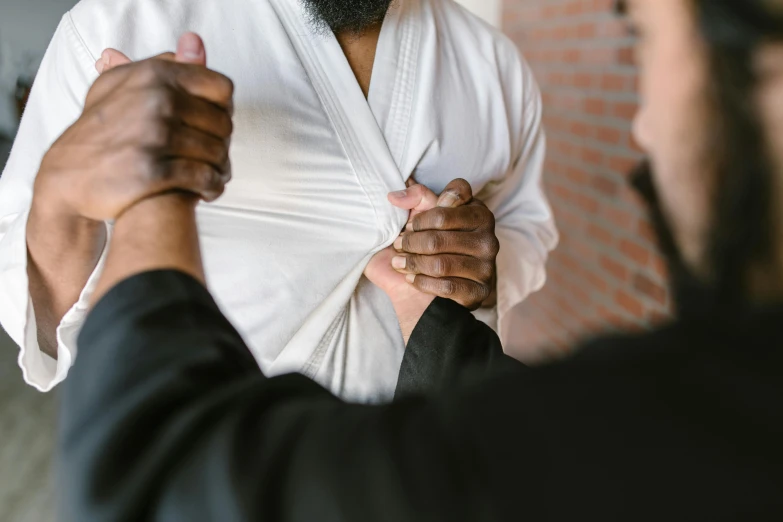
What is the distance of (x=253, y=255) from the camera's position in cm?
92

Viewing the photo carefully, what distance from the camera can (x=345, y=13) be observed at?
941mm

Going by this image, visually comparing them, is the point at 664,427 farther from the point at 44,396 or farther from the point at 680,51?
the point at 44,396

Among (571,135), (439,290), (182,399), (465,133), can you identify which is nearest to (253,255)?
(439,290)

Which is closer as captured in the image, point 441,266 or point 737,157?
point 737,157

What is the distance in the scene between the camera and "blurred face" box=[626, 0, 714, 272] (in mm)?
375

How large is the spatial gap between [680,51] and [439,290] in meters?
0.55

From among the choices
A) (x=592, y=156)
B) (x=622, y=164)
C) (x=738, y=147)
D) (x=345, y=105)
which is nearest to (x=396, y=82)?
(x=345, y=105)

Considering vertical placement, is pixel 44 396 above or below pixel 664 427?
below

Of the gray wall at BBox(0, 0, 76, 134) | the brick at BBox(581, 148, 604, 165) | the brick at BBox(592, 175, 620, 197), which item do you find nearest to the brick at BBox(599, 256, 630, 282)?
the brick at BBox(592, 175, 620, 197)

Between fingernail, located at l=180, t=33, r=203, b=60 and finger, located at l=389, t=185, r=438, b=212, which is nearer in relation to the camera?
fingernail, located at l=180, t=33, r=203, b=60

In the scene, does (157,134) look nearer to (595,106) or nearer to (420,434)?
(420,434)

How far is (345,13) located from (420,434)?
0.77m

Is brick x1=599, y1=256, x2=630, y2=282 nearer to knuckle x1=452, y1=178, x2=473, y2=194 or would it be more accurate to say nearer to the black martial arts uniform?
knuckle x1=452, y1=178, x2=473, y2=194

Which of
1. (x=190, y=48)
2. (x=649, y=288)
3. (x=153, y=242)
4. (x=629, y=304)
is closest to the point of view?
(x=153, y=242)
